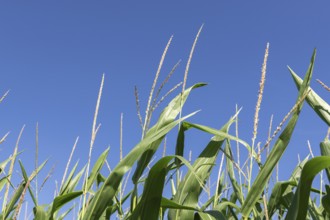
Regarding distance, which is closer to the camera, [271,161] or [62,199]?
[271,161]

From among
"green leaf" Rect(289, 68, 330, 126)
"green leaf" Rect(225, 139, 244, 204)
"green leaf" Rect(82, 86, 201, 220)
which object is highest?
"green leaf" Rect(289, 68, 330, 126)

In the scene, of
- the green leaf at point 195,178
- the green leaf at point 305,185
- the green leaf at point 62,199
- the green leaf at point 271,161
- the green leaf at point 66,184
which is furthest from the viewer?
the green leaf at point 66,184

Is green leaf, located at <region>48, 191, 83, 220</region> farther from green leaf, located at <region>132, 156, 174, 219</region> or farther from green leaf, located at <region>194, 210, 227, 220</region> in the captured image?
green leaf, located at <region>194, 210, 227, 220</region>

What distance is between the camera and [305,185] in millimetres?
1124

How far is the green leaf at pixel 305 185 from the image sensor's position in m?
1.07

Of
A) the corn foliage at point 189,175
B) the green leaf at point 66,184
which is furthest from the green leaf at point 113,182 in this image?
the green leaf at point 66,184

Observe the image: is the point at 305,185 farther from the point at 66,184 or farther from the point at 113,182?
the point at 66,184

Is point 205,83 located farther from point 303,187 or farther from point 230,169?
point 303,187

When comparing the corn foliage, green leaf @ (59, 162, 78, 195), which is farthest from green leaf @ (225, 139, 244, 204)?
green leaf @ (59, 162, 78, 195)

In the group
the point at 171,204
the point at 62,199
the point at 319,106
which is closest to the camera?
the point at 171,204

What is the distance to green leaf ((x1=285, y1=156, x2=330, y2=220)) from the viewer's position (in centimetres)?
107

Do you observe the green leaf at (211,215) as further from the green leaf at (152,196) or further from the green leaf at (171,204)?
the green leaf at (152,196)

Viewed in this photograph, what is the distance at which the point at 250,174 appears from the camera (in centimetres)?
130

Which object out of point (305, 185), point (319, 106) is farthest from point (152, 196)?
point (319, 106)
